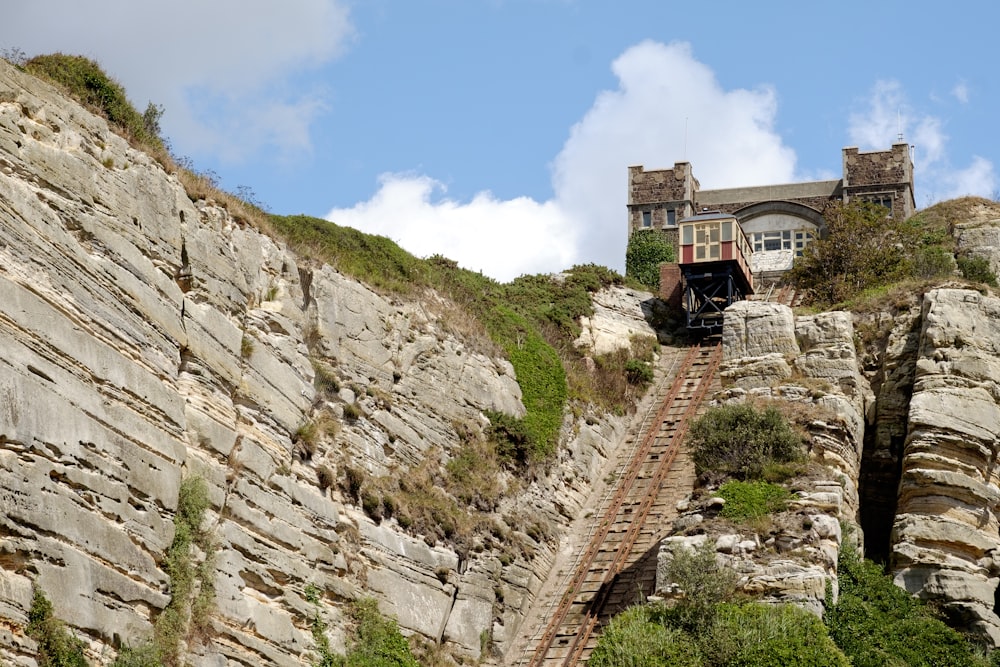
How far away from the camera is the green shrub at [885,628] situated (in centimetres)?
2956

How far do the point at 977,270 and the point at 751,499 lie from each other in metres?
19.6

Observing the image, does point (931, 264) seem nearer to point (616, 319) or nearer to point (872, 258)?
point (872, 258)

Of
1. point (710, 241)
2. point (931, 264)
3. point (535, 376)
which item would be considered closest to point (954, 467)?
point (535, 376)

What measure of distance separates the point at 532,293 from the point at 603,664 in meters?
21.3

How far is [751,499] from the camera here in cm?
3127

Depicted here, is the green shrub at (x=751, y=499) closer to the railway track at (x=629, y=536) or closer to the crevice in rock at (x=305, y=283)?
the railway track at (x=629, y=536)

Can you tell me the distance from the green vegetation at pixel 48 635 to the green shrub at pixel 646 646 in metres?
10.4

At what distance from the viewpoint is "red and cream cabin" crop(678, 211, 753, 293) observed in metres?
50.0

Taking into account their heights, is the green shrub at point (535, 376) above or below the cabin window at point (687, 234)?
below

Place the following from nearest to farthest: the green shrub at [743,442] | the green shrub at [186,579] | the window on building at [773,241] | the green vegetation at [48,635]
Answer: the green vegetation at [48,635] < the green shrub at [186,579] < the green shrub at [743,442] < the window on building at [773,241]

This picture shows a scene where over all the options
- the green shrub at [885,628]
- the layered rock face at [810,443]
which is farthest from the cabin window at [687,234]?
the green shrub at [885,628]

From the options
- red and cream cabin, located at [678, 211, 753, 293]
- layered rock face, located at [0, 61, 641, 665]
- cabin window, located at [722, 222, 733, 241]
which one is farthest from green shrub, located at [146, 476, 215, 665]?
cabin window, located at [722, 222, 733, 241]

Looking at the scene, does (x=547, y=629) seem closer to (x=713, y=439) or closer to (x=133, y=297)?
(x=713, y=439)

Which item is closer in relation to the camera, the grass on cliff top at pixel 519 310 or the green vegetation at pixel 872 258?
the grass on cliff top at pixel 519 310
